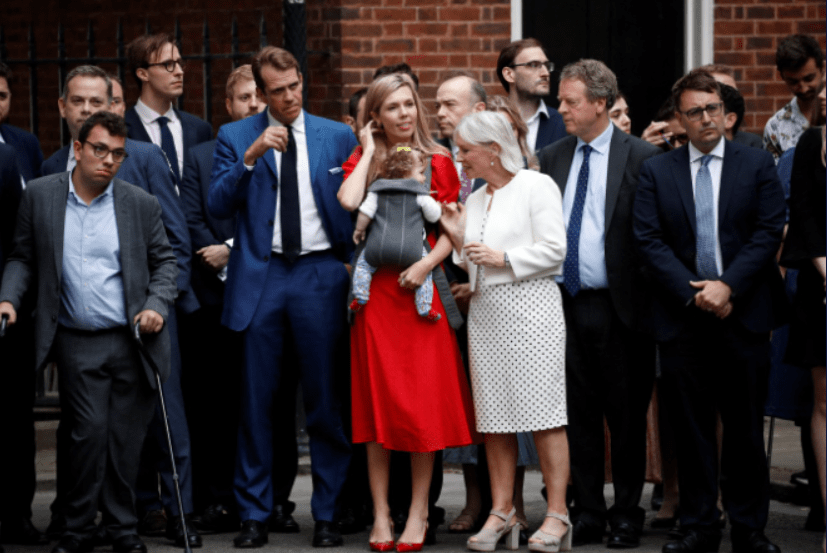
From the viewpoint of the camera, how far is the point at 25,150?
6754 mm

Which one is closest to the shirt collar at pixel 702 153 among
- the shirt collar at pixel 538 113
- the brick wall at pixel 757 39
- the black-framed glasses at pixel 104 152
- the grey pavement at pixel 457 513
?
the shirt collar at pixel 538 113

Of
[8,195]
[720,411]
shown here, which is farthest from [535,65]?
[8,195]

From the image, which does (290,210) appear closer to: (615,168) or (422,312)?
(422,312)

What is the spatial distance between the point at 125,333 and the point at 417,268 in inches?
55.0

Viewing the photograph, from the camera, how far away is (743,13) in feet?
30.4

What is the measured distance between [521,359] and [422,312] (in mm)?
504

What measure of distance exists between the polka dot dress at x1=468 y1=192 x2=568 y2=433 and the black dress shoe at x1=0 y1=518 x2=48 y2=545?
2.25 meters

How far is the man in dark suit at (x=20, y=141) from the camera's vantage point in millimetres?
6598

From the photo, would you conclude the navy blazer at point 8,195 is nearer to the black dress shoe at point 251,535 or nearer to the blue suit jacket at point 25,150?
the blue suit jacket at point 25,150

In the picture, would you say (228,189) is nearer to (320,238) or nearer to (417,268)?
(320,238)

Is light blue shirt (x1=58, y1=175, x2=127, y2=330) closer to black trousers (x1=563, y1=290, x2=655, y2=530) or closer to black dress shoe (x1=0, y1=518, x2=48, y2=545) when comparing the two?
black dress shoe (x1=0, y1=518, x2=48, y2=545)

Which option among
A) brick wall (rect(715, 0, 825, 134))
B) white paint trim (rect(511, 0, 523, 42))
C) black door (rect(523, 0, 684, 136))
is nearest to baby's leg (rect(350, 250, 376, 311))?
white paint trim (rect(511, 0, 523, 42))

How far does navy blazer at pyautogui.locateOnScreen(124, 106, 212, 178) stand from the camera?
672 centimetres

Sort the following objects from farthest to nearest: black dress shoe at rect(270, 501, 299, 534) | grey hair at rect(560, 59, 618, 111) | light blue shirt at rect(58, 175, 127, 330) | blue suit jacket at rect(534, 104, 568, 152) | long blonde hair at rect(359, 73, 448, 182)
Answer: blue suit jacket at rect(534, 104, 568, 152), black dress shoe at rect(270, 501, 299, 534), grey hair at rect(560, 59, 618, 111), long blonde hair at rect(359, 73, 448, 182), light blue shirt at rect(58, 175, 127, 330)
